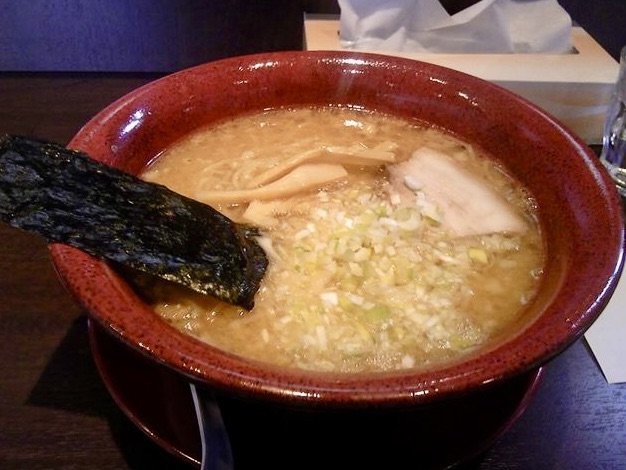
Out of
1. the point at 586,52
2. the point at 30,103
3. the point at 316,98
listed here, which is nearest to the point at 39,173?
the point at 316,98

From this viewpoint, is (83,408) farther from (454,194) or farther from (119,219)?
(454,194)

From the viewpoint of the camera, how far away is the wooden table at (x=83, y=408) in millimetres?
1048

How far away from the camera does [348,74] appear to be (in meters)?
1.56

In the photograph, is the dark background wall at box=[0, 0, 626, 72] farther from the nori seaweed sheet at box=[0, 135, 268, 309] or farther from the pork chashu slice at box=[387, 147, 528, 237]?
the nori seaweed sheet at box=[0, 135, 268, 309]

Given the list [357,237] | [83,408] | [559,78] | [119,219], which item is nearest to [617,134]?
[559,78]

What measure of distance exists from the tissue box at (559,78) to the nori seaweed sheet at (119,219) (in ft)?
3.36

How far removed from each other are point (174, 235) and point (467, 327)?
528 mm

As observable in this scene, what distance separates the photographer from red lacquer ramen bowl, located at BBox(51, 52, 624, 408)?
0.81 metres

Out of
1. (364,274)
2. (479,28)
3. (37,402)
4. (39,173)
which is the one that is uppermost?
(39,173)

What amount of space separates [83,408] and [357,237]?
0.59m

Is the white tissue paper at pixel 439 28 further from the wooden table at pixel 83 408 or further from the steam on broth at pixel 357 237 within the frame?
the wooden table at pixel 83 408

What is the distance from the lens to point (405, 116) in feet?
5.20

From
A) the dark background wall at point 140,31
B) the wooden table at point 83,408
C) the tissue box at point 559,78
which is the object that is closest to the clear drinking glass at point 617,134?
the tissue box at point 559,78

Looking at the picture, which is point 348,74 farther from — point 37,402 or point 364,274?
point 37,402
